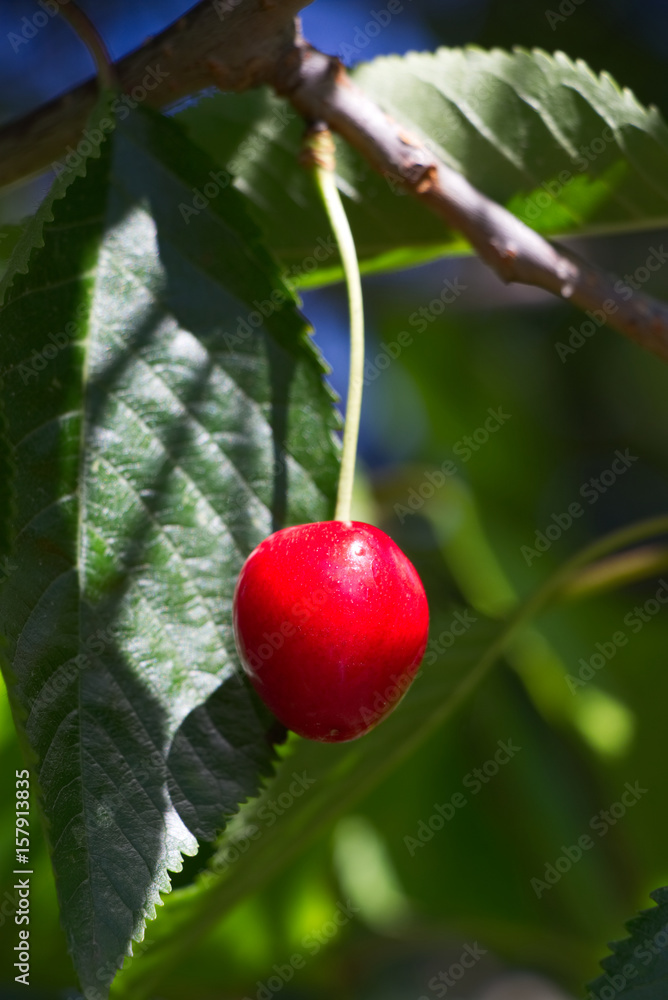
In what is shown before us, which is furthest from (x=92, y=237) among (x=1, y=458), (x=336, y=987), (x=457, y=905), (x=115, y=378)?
(x=336, y=987)

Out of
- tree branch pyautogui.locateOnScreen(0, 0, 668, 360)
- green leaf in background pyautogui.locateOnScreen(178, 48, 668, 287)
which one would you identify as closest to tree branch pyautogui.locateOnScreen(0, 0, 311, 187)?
tree branch pyautogui.locateOnScreen(0, 0, 668, 360)

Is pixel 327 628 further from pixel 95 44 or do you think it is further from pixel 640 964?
pixel 95 44

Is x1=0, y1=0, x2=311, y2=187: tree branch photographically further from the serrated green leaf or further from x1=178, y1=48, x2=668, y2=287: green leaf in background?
the serrated green leaf

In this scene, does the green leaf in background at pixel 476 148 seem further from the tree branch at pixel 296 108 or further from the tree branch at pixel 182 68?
the tree branch at pixel 182 68

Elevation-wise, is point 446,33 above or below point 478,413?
above

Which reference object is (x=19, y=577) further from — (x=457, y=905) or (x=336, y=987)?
(x=336, y=987)

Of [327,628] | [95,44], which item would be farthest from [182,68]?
[327,628]
